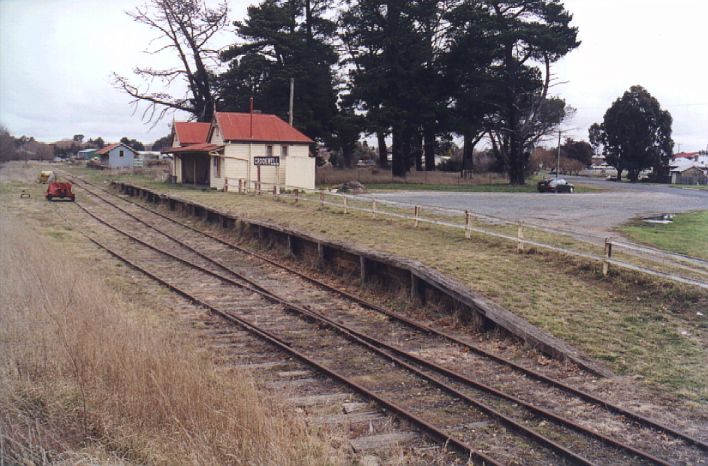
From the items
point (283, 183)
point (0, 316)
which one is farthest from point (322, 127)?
point (0, 316)

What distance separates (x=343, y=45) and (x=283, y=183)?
21.4 metres

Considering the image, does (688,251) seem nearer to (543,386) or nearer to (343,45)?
(543,386)

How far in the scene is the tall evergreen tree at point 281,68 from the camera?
48.6 m

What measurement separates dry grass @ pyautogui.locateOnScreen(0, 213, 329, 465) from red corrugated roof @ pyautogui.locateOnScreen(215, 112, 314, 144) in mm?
29215

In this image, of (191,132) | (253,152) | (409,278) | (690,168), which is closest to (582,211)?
(409,278)

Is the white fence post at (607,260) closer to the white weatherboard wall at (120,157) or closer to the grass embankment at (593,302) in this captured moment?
the grass embankment at (593,302)

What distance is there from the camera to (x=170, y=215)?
91.9ft

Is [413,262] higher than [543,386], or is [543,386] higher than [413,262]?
[413,262]

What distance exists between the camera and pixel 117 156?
8600 cm

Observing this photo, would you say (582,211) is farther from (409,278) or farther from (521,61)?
(521,61)

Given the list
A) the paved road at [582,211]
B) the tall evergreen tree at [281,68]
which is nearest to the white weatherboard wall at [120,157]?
the tall evergreen tree at [281,68]

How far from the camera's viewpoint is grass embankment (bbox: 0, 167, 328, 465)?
5180 millimetres

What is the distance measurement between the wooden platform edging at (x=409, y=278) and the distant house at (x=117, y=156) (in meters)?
69.8

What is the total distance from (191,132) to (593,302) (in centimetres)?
3943
